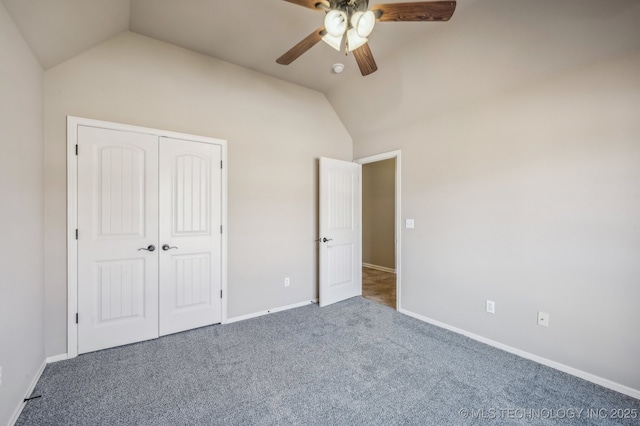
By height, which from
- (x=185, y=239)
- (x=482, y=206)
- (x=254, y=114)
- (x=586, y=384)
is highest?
(x=254, y=114)

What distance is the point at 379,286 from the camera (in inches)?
186

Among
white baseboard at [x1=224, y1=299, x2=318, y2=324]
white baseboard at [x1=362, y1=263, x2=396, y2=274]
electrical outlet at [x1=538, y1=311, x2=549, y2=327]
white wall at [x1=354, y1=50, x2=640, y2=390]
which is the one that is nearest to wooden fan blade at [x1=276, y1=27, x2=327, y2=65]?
white wall at [x1=354, y1=50, x2=640, y2=390]

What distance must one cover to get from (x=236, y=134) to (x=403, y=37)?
2051mm

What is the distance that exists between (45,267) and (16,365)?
33.7 inches

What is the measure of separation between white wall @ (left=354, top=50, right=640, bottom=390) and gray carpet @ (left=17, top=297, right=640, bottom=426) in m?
0.35

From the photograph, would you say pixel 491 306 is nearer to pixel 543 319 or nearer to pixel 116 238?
pixel 543 319

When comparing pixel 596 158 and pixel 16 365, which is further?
pixel 596 158

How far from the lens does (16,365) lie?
5.58ft

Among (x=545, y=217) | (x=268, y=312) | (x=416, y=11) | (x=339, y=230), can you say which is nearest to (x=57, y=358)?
(x=268, y=312)

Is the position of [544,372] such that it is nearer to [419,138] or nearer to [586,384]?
[586,384]

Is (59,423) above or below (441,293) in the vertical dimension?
below

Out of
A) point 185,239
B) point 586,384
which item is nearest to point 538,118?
point 586,384

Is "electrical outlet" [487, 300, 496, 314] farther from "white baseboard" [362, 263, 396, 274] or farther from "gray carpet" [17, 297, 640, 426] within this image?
"white baseboard" [362, 263, 396, 274]

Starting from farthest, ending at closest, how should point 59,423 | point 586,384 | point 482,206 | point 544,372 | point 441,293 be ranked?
point 441,293
point 482,206
point 544,372
point 586,384
point 59,423
